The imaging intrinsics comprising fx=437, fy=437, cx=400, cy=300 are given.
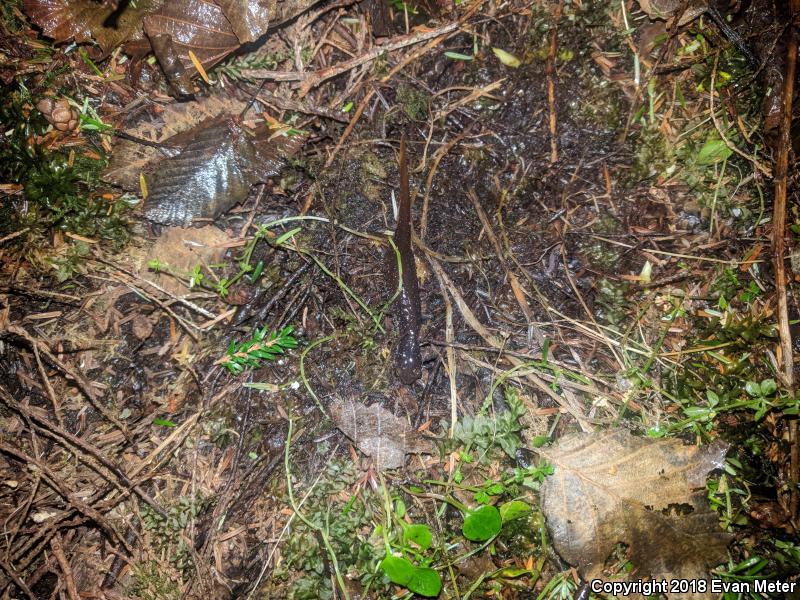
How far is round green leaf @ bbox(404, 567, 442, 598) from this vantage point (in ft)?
7.86

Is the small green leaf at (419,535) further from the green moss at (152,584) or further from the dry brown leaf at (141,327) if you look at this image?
the dry brown leaf at (141,327)

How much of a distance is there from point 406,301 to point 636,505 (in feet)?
5.82

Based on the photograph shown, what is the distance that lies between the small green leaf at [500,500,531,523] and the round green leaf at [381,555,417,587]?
23.6 inches

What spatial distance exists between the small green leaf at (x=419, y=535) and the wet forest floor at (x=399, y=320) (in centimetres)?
1

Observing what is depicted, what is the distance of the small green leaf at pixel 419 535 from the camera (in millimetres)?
2469

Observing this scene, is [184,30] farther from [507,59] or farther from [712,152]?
[712,152]

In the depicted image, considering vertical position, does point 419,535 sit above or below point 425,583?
above

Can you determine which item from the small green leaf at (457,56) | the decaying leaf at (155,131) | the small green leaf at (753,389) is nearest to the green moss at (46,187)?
the decaying leaf at (155,131)

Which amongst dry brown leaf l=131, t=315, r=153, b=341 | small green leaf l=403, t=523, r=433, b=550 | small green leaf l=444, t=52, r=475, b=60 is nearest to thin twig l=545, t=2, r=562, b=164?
small green leaf l=444, t=52, r=475, b=60

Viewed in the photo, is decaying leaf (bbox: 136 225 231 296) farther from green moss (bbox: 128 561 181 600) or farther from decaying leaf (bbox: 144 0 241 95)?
green moss (bbox: 128 561 181 600)

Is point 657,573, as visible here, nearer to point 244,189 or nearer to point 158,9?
point 244,189

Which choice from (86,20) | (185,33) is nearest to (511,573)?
(185,33)

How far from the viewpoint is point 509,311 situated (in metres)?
2.79

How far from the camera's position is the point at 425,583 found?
240 centimetres
